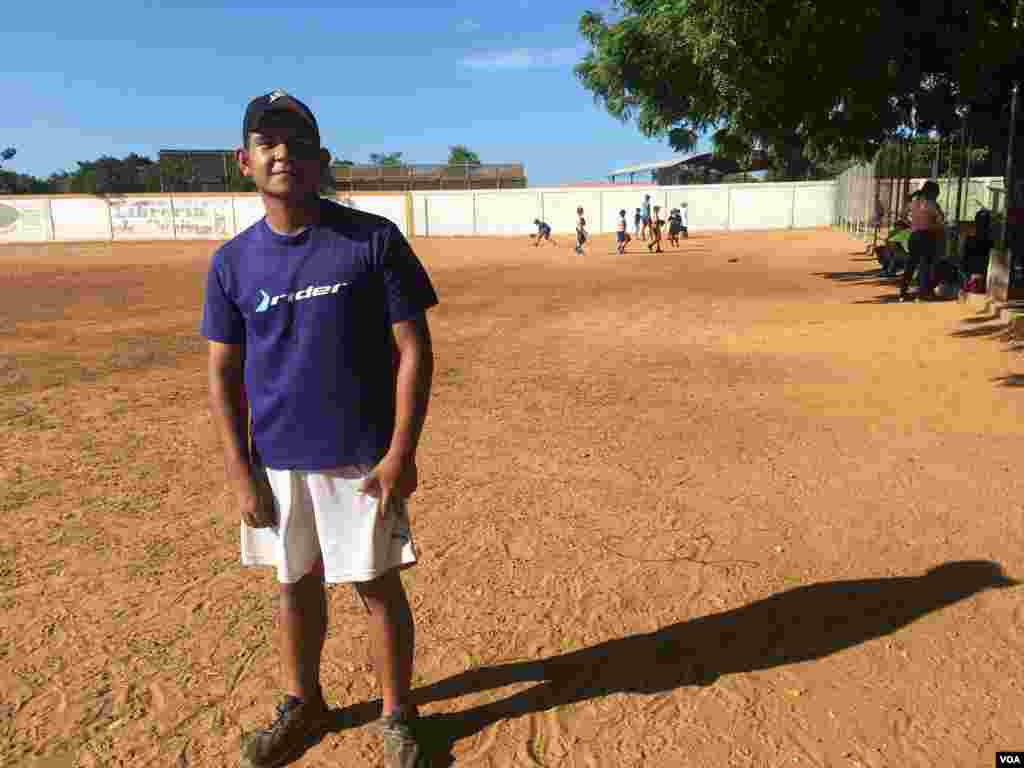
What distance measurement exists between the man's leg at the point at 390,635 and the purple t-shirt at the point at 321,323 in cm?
40

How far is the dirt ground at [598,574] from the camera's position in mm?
2604

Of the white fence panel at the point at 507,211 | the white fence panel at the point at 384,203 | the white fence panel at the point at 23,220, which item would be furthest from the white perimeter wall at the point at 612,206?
the white fence panel at the point at 23,220

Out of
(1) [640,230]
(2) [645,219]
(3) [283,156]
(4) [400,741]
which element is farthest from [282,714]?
(1) [640,230]

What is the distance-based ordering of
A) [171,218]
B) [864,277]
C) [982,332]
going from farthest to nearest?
[171,218]
[864,277]
[982,332]

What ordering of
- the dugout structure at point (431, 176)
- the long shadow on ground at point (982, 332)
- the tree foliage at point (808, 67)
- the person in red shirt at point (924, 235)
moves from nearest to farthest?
the long shadow on ground at point (982, 332)
the tree foliage at point (808, 67)
the person in red shirt at point (924, 235)
the dugout structure at point (431, 176)

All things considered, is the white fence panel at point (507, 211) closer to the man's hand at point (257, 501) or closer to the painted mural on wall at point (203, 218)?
the painted mural on wall at point (203, 218)

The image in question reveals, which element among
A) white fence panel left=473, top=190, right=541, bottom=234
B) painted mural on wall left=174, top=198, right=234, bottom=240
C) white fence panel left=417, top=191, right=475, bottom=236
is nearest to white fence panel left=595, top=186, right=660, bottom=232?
white fence panel left=473, top=190, right=541, bottom=234

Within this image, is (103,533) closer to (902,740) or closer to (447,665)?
(447,665)

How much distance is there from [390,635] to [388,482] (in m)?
0.51

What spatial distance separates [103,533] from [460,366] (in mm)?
4731

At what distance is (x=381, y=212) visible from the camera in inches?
1519

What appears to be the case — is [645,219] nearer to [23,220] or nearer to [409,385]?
[23,220]

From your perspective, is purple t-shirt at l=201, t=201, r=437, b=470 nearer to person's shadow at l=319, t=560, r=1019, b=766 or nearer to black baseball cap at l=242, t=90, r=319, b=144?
black baseball cap at l=242, t=90, r=319, b=144

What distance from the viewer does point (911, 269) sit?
12.3 meters
